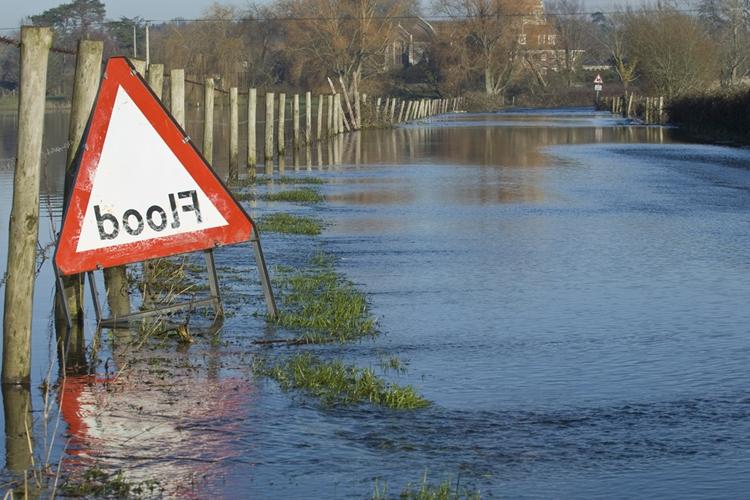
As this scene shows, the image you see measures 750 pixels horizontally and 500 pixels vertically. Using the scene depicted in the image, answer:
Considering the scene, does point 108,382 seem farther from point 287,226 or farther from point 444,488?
point 287,226

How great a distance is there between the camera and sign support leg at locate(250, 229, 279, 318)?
999cm

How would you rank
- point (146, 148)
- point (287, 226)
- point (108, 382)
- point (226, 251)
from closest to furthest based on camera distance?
point (108, 382)
point (146, 148)
point (226, 251)
point (287, 226)

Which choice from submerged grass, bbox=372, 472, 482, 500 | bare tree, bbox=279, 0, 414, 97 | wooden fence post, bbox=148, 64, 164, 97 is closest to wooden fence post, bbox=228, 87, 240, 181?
wooden fence post, bbox=148, 64, 164, 97

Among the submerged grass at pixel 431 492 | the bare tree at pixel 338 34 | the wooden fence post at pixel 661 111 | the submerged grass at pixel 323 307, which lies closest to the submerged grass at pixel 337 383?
the submerged grass at pixel 323 307

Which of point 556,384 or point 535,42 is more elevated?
point 535,42

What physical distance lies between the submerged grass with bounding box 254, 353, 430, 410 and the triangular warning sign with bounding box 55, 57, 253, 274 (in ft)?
3.41

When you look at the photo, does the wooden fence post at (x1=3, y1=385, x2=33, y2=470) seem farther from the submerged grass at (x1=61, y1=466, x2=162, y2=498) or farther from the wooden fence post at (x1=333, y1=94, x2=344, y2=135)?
the wooden fence post at (x1=333, y1=94, x2=344, y2=135)

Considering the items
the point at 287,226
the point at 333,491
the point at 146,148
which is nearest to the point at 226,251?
the point at 287,226

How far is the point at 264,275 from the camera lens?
33.6ft

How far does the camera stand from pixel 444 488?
609 cm

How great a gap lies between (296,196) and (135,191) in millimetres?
14315

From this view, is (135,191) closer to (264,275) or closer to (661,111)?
(264,275)

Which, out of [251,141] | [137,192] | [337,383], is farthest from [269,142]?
[337,383]

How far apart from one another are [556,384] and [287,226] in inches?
390
